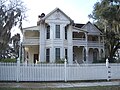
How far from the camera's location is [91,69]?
20.2 m

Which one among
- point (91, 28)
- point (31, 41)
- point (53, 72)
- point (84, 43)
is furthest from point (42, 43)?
point (53, 72)

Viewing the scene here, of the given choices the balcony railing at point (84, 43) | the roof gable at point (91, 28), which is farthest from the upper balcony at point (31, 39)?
the roof gable at point (91, 28)

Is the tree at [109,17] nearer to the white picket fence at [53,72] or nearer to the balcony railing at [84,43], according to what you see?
the balcony railing at [84,43]

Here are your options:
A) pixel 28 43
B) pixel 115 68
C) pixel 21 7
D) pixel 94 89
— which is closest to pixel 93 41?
pixel 28 43

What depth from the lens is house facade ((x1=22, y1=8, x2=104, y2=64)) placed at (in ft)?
114

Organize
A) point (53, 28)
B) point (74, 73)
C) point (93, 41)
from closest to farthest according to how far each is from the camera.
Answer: point (74, 73) → point (53, 28) → point (93, 41)

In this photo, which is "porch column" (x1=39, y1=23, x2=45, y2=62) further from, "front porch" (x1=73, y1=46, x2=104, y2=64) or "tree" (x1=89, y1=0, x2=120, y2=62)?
"tree" (x1=89, y1=0, x2=120, y2=62)

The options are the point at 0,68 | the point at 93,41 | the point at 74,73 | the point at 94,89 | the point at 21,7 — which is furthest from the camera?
the point at 93,41

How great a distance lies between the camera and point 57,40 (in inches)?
1363

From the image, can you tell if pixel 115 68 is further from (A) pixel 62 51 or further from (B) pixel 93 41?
(B) pixel 93 41

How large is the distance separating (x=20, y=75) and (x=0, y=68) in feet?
5.25

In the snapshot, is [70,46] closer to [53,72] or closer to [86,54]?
[86,54]

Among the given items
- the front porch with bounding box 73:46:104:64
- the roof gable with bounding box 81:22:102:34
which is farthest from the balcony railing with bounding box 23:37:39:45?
the roof gable with bounding box 81:22:102:34

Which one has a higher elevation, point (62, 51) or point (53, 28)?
point (53, 28)
